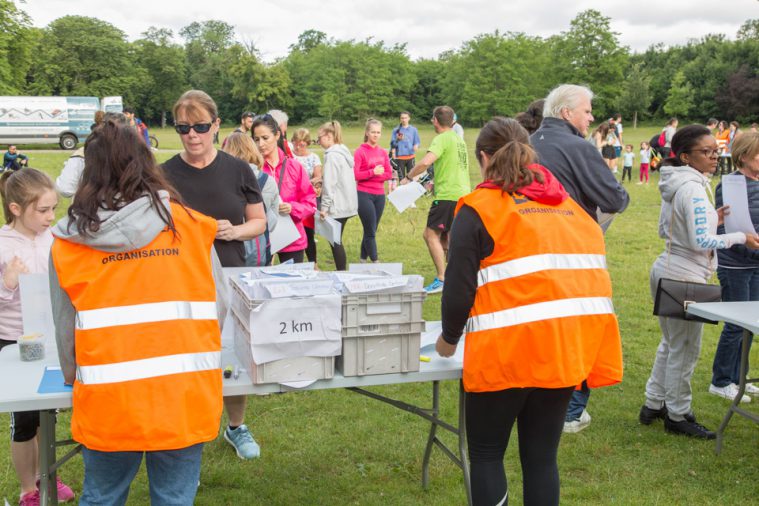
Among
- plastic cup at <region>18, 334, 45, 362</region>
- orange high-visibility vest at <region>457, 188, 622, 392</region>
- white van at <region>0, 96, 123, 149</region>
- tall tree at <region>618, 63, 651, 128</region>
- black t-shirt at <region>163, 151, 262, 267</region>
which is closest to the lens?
orange high-visibility vest at <region>457, 188, 622, 392</region>

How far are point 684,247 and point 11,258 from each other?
11.5 feet

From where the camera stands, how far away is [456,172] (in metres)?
6.77

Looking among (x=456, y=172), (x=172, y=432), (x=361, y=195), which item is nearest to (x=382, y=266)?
(x=172, y=432)

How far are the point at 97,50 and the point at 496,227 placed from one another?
206 feet

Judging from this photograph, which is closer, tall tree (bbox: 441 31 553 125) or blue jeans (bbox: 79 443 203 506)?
blue jeans (bbox: 79 443 203 506)

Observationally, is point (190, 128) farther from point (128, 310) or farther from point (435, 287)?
point (435, 287)

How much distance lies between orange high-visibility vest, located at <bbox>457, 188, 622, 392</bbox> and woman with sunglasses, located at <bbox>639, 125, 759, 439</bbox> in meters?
1.73

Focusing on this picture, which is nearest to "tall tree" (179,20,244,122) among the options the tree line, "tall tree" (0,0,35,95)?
the tree line

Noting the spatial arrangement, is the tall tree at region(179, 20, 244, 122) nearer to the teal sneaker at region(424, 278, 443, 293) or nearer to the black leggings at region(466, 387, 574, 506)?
the teal sneaker at region(424, 278, 443, 293)

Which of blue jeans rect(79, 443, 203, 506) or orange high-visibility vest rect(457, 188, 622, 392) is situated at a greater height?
orange high-visibility vest rect(457, 188, 622, 392)

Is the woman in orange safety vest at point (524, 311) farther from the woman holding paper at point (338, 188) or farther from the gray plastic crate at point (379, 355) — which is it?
the woman holding paper at point (338, 188)

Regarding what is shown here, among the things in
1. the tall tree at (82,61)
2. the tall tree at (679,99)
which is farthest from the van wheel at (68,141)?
the tall tree at (679,99)

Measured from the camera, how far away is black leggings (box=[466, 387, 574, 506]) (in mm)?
2357

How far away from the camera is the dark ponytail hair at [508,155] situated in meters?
2.27
